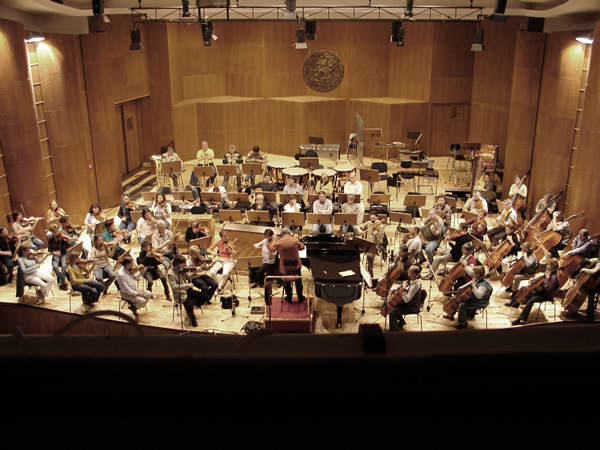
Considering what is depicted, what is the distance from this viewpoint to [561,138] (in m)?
12.9

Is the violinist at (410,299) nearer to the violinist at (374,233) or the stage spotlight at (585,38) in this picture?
the violinist at (374,233)

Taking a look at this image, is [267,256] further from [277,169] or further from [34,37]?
[34,37]

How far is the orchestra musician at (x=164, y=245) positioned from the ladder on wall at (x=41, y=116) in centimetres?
406

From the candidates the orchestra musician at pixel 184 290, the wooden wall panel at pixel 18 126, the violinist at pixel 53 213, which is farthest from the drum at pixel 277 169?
the orchestra musician at pixel 184 290

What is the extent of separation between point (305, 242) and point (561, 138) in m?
6.85

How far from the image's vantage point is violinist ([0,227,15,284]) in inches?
401

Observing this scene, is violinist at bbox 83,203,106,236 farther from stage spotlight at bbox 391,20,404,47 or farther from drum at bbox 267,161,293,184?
stage spotlight at bbox 391,20,404,47

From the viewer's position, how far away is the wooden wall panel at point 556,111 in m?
12.5

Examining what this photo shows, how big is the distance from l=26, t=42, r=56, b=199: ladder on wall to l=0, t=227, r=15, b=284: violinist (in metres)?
2.73

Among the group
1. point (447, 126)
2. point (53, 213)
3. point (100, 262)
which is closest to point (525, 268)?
point (100, 262)

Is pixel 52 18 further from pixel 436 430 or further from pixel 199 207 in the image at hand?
pixel 436 430

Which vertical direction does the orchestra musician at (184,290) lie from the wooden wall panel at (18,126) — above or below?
below

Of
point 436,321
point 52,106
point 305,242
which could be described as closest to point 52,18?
point 52,106

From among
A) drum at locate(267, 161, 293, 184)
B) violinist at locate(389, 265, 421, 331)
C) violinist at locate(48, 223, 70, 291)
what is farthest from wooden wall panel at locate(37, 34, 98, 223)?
violinist at locate(389, 265, 421, 331)
